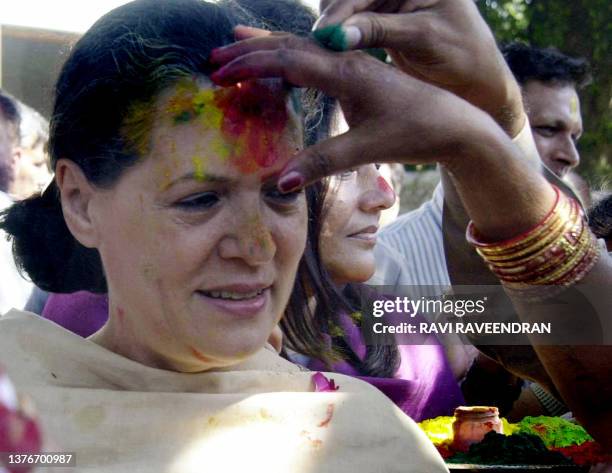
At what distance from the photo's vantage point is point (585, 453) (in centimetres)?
238

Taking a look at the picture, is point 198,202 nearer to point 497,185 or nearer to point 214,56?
point 214,56

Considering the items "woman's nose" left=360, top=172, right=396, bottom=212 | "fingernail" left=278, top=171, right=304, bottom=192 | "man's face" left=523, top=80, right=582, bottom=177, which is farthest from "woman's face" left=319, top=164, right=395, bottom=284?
"man's face" left=523, top=80, right=582, bottom=177

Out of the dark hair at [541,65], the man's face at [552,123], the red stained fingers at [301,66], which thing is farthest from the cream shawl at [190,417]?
the dark hair at [541,65]

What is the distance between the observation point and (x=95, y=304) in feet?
7.61

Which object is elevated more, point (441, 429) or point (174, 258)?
point (174, 258)

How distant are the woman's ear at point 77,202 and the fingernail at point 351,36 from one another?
63cm

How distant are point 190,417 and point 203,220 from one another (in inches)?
15.2

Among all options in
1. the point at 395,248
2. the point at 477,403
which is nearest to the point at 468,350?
the point at 477,403

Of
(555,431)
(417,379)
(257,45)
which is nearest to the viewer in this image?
(257,45)

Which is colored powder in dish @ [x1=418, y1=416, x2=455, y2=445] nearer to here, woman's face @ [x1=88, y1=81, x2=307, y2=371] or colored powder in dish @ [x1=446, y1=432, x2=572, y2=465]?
colored powder in dish @ [x1=446, y1=432, x2=572, y2=465]

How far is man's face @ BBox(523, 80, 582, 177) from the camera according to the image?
3.96 m

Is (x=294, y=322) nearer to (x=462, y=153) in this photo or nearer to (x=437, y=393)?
(x=437, y=393)

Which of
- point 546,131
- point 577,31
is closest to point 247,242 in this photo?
point 546,131

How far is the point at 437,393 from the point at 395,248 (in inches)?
28.9
